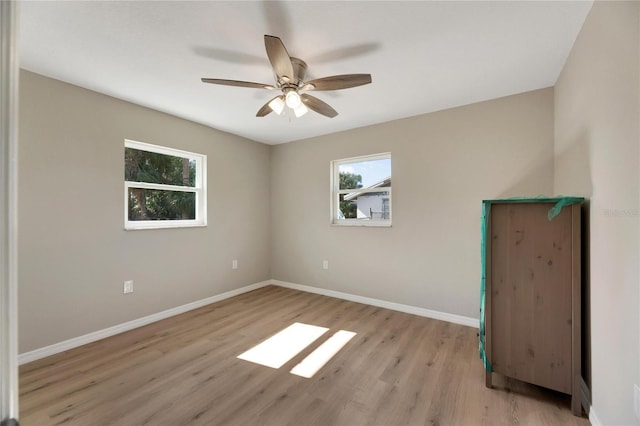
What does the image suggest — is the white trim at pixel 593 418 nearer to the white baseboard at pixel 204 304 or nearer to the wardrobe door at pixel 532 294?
the wardrobe door at pixel 532 294

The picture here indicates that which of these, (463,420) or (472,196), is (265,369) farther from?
(472,196)

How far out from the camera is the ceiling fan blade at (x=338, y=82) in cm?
186

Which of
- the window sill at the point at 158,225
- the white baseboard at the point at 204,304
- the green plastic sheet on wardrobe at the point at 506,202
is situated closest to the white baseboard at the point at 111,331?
the white baseboard at the point at 204,304

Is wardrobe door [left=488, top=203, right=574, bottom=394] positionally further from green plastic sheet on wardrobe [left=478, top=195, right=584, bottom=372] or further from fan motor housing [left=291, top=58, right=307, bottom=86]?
fan motor housing [left=291, top=58, right=307, bottom=86]

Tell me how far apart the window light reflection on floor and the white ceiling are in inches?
93.6

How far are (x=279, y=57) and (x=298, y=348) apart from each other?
2302 millimetres

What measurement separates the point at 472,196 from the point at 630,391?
1.95 metres

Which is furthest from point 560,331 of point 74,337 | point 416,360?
point 74,337

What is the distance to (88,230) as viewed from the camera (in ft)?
8.27

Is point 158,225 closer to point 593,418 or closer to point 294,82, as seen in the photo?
point 294,82

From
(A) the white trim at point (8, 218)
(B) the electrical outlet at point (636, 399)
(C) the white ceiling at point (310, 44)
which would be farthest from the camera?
(C) the white ceiling at point (310, 44)

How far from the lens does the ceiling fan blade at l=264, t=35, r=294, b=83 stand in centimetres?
151

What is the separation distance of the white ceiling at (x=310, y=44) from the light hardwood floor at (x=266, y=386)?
7.80 feet

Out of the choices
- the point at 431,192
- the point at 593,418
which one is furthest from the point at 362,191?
the point at 593,418
